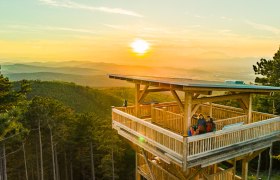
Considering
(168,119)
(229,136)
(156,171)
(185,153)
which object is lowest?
(156,171)

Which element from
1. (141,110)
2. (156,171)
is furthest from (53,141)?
(156,171)

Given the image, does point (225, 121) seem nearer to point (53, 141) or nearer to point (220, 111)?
point (220, 111)

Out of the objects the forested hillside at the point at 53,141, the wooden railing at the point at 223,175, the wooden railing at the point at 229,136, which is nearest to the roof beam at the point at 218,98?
the wooden railing at the point at 229,136

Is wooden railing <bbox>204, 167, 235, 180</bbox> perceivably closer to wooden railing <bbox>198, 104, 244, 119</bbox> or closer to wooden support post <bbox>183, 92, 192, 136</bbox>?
wooden railing <bbox>198, 104, 244, 119</bbox>

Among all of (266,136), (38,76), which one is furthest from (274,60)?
(38,76)

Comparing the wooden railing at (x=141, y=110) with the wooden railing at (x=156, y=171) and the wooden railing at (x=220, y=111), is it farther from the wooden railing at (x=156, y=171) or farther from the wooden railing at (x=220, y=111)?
the wooden railing at (x=220, y=111)

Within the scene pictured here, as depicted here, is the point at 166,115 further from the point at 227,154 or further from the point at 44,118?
the point at 44,118
